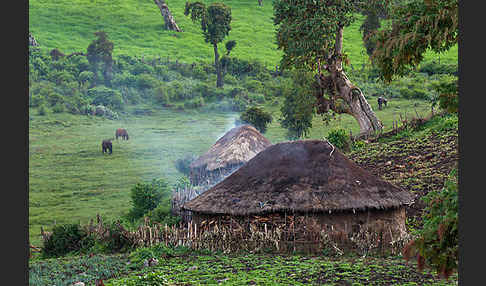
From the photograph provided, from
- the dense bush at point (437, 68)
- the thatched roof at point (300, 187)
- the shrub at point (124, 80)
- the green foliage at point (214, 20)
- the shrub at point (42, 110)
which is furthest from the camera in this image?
the shrub at point (124, 80)

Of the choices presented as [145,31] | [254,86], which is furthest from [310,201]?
[145,31]

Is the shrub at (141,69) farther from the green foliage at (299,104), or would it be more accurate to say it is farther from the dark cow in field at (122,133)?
the green foliage at (299,104)

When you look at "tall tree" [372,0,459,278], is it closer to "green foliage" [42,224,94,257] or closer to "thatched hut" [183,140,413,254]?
"thatched hut" [183,140,413,254]

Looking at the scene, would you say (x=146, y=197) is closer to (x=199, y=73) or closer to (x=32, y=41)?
(x=199, y=73)

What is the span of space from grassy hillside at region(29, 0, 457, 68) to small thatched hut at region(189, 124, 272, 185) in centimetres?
3872

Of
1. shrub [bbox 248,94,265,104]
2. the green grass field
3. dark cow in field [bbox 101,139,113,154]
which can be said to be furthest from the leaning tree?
shrub [bbox 248,94,265,104]

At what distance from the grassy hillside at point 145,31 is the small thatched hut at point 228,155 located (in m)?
38.7

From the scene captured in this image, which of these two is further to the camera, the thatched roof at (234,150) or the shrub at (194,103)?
the shrub at (194,103)

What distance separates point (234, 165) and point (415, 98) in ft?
89.7

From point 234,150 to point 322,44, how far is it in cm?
740

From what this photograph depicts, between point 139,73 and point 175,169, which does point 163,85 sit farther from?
point 175,169

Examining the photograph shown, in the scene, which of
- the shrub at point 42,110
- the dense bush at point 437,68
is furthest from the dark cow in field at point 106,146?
the dense bush at point 437,68

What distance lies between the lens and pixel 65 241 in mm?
19719

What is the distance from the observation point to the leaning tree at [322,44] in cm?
2895
